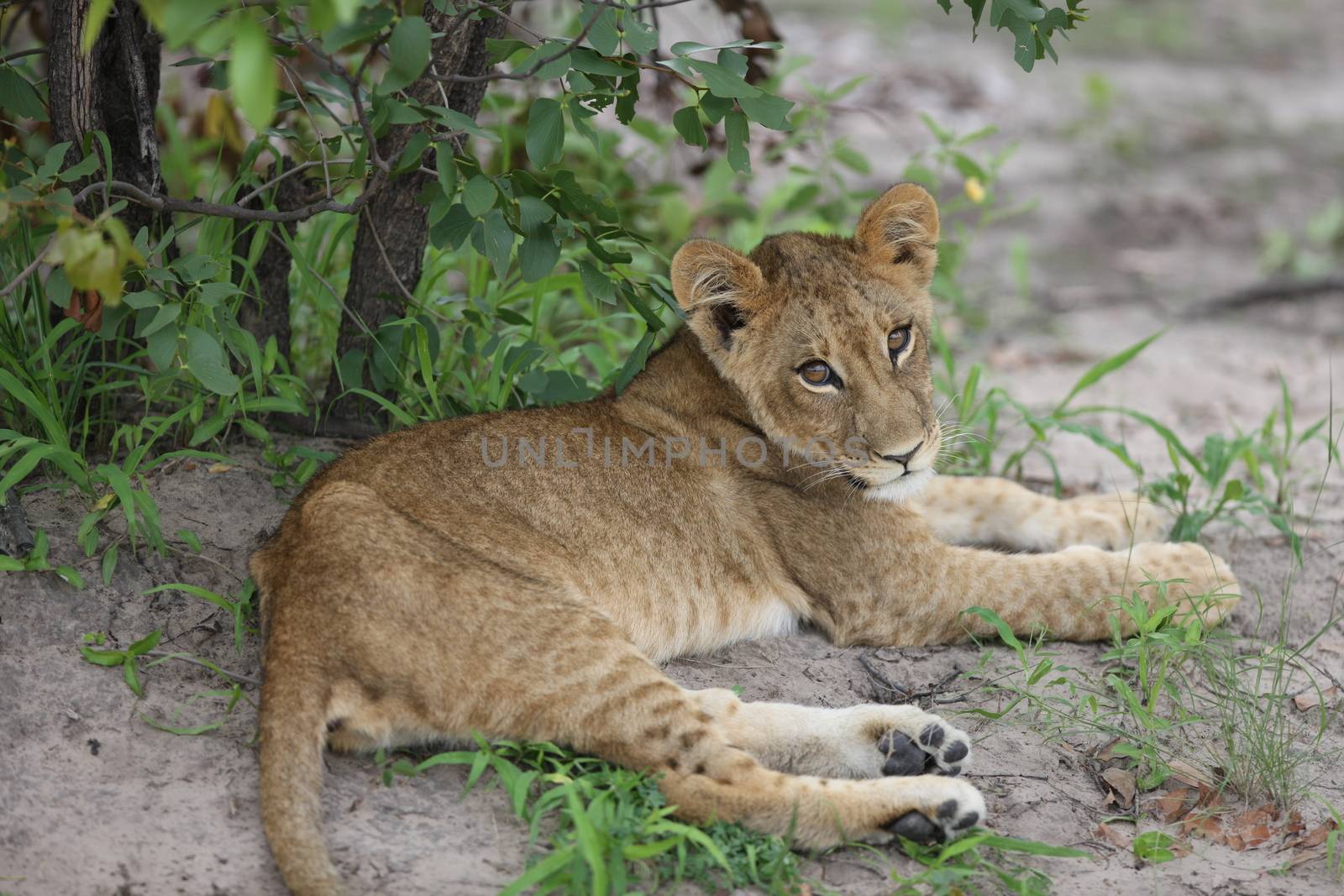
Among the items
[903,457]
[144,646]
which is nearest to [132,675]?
[144,646]

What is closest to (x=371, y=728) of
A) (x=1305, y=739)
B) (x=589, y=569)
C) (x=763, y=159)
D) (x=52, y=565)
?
(x=589, y=569)

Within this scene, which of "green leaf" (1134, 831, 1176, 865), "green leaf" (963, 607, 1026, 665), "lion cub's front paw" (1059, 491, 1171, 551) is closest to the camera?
"green leaf" (1134, 831, 1176, 865)

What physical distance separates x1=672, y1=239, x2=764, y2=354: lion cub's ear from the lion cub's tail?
61.7 inches

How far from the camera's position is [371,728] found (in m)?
2.93

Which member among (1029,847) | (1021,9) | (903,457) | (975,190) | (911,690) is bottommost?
(911,690)

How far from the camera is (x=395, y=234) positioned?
4.25 metres

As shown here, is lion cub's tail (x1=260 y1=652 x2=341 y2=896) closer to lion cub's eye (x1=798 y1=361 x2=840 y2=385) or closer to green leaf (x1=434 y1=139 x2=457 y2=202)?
green leaf (x1=434 y1=139 x2=457 y2=202)

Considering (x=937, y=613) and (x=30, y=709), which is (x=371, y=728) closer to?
(x=30, y=709)

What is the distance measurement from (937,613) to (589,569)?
1.10 metres

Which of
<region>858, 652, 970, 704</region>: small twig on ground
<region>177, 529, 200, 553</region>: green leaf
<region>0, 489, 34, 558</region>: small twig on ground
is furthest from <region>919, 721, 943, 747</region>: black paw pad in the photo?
<region>0, 489, 34, 558</region>: small twig on ground

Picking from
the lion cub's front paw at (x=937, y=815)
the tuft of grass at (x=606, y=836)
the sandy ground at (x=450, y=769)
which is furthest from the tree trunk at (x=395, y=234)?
the lion cub's front paw at (x=937, y=815)

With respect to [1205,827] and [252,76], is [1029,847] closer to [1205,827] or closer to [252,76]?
[1205,827]

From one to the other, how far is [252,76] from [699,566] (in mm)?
2148

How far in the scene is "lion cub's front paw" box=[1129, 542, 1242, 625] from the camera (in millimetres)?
3902
